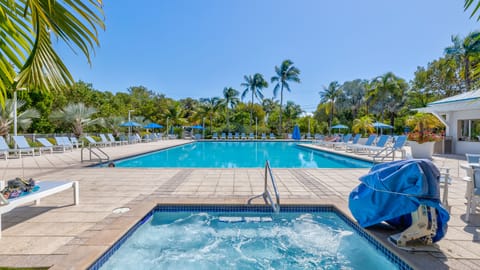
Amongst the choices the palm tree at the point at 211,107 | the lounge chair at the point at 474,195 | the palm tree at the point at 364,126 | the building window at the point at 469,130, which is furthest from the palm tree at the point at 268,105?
the lounge chair at the point at 474,195

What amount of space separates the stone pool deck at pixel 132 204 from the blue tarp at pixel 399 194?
0.24 metres

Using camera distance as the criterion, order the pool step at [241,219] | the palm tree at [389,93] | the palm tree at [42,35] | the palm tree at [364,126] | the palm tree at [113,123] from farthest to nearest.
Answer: the palm tree at [389,93] < the palm tree at [364,126] < the palm tree at [113,123] < the pool step at [241,219] < the palm tree at [42,35]

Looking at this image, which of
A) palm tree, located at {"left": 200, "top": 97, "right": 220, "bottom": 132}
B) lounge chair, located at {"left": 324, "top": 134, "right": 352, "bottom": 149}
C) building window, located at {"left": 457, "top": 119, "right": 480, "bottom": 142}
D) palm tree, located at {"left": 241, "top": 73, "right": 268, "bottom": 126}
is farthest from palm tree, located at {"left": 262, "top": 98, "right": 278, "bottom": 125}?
building window, located at {"left": 457, "top": 119, "right": 480, "bottom": 142}

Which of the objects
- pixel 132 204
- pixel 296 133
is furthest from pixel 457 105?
pixel 296 133

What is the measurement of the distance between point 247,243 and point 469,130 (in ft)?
40.1

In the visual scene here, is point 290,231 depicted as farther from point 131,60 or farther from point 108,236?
point 131,60

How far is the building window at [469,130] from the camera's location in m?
10.0

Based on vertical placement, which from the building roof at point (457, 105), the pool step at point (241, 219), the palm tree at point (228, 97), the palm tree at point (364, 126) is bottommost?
the pool step at point (241, 219)

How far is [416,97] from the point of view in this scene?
24.3 m

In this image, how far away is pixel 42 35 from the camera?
1171 millimetres

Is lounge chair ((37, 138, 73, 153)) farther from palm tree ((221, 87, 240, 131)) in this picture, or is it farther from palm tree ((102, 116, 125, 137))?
palm tree ((221, 87, 240, 131))

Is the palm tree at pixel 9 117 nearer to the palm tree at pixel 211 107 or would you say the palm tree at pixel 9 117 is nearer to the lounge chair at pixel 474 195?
the palm tree at pixel 211 107

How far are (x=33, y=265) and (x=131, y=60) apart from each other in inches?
953

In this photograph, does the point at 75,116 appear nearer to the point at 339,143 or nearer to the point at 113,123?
the point at 113,123
